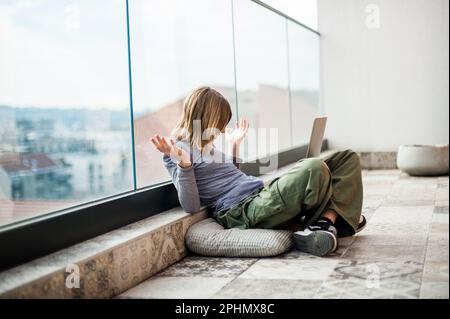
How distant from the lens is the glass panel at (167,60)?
3.16 metres

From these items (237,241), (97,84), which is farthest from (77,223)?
(237,241)

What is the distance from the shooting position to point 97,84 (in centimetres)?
277

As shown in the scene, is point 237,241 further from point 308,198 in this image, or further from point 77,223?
point 77,223

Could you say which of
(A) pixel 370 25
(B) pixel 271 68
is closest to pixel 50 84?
(B) pixel 271 68

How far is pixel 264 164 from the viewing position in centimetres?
493

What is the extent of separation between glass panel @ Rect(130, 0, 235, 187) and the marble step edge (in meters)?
0.34

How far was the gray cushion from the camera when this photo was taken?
116 inches

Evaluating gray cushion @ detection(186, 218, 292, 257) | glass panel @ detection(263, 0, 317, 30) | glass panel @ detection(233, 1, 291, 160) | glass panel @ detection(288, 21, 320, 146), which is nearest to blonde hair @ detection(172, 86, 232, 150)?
gray cushion @ detection(186, 218, 292, 257)

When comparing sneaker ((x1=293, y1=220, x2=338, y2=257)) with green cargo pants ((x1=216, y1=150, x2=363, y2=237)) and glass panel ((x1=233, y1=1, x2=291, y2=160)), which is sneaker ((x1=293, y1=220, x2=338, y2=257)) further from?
glass panel ((x1=233, y1=1, x2=291, y2=160))

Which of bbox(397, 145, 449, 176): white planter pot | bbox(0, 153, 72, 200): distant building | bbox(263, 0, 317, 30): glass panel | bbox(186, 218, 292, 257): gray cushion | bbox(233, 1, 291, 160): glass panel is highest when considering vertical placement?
bbox(263, 0, 317, 30): glass panel

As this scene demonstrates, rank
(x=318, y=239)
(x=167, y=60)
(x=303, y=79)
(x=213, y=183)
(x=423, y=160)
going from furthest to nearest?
(x=303, y=79) → (x=423, y=160) → (x=167, y=60) → (x=213, y=183) → (x=318, y=239)

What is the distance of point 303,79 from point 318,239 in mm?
3667

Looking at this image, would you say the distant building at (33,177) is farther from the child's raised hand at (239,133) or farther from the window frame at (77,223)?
the child's raised hand at (239,133)

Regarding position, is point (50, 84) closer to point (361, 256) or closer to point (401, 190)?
point (361, 256)
